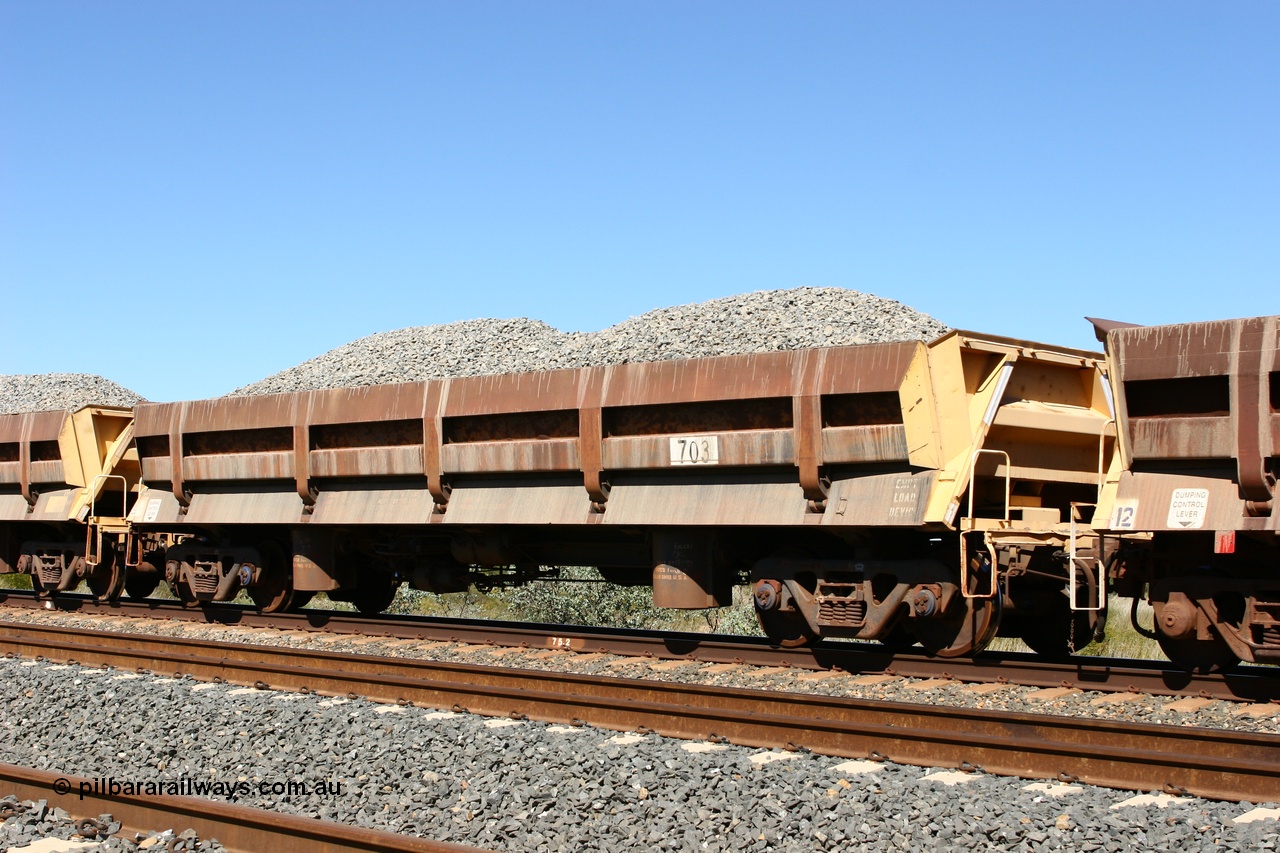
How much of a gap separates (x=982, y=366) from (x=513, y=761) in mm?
5596

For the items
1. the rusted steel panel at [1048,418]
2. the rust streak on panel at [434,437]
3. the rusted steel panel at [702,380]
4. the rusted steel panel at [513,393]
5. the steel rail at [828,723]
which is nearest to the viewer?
the steel rail at [828,723]

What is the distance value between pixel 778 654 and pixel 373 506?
17.4ft

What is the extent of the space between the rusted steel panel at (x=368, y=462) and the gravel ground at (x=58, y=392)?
20.1 m

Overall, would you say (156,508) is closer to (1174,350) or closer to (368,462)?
(368,462)

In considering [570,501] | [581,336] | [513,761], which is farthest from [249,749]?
[581,336]

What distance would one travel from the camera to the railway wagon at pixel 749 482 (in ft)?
33.6

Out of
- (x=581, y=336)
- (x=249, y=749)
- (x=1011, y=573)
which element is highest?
(x=581, y=336)

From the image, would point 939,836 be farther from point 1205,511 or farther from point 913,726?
point 1205,511

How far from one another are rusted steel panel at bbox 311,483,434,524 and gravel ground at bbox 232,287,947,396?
5.45 meters

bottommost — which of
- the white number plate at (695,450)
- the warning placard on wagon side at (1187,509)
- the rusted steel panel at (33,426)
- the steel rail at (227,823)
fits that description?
the steel rail at (227,823)

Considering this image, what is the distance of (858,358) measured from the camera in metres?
10.5

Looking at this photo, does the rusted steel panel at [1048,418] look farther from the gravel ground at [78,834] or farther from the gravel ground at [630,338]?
the gravel ground at [78,834]

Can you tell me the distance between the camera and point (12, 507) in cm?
1852

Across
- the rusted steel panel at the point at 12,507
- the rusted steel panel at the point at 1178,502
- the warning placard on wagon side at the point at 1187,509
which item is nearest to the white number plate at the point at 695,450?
the rusted steel panel at the point at 1178,502
